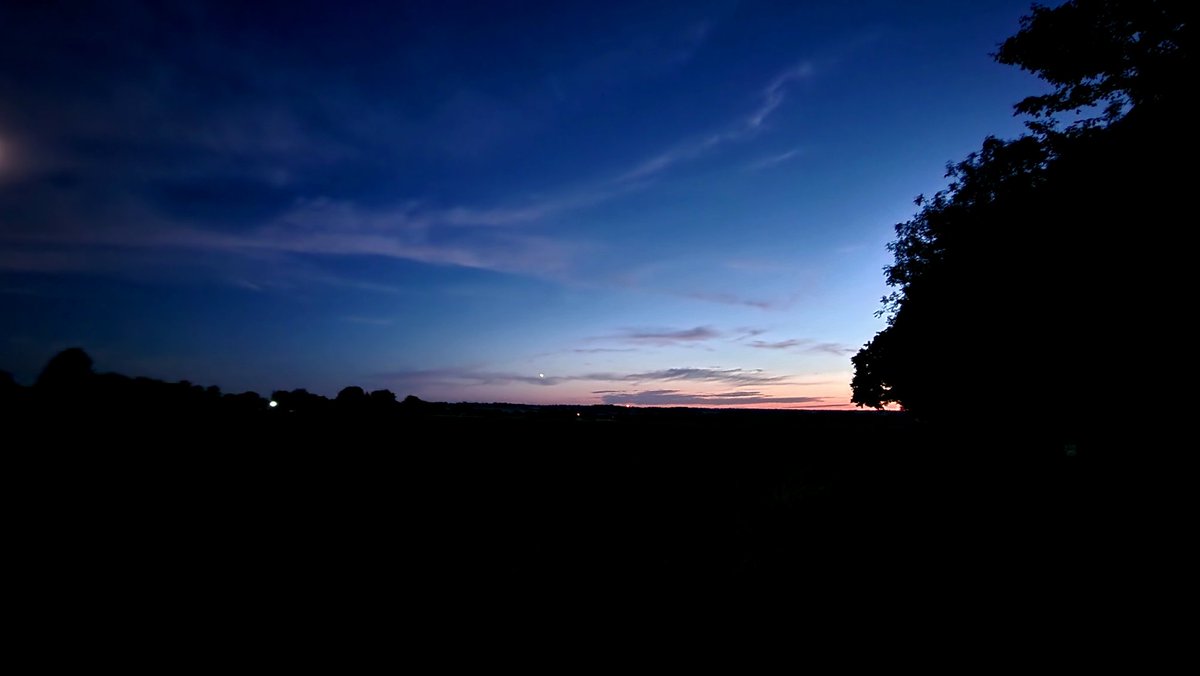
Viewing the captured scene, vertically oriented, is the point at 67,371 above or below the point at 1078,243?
below

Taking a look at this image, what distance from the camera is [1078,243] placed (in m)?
8.27

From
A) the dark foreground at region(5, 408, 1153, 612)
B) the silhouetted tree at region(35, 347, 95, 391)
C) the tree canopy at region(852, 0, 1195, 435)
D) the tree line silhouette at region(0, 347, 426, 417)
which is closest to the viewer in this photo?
the dark foreground at region(5, 408, 1153, 612)

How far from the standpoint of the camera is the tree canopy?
7570mm

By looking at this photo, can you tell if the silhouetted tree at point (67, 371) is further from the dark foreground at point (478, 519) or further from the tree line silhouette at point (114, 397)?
the dark foreground at point (478, 519)

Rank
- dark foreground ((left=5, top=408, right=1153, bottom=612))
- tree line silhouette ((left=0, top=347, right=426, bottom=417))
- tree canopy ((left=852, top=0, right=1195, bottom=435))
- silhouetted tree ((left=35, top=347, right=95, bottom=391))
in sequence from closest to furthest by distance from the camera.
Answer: dark foreground ((left=5, top=408, right=1153, bottom=612)) < tree line silhouette ((left=0, top=347, right=426, bottom=417)) < silhouetted tree ((left=35, top=347, right=95, bottom=391)) < tree canopy ((left=852, top=0, right=1195, bottom=435))

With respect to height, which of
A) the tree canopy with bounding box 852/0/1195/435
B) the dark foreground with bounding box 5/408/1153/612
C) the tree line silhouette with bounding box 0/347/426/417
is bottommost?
the dark foreground with bounding box 5/408/1153/612

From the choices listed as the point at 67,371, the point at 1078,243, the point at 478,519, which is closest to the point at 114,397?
the point at 67,371

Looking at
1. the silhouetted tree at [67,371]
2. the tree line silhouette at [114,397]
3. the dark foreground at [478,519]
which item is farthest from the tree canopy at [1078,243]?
the silhouetted tree at [67,371]

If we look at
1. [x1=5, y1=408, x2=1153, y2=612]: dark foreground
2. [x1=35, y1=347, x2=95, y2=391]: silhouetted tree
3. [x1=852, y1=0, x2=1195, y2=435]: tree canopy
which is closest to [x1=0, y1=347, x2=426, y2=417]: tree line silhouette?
[x1=35, y1=347, x2=95, y2=391]: silhouetted tree

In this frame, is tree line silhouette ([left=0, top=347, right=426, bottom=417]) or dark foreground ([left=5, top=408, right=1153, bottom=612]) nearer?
dark foreground ([left=5, top=408, right=1153, bottom=612])

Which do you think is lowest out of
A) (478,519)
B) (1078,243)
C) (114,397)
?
(478,519)

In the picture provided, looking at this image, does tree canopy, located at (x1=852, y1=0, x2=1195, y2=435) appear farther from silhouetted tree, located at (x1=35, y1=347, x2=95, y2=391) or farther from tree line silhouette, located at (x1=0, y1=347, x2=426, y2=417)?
silhouetted tree, located at (x1=35, y1=347, x2=95, y2=391)

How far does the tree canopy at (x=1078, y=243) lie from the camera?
7570mm

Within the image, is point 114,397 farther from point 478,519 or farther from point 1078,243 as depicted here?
point 1078,243
